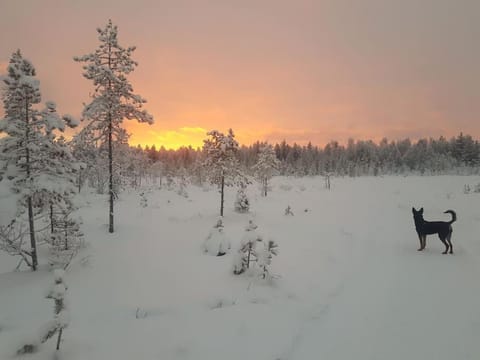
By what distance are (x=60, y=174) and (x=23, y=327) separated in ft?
17.3

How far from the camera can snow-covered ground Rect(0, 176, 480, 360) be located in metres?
5.33

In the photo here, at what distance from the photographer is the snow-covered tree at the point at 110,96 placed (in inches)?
586

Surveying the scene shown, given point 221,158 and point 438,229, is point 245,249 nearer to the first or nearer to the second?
point 438,229

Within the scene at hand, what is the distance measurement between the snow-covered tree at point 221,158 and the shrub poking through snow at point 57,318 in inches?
684

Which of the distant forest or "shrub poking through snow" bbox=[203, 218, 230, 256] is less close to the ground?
the distant forest

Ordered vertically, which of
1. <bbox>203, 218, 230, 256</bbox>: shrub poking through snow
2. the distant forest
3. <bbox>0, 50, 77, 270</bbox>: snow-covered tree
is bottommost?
<bbox>203, 218, 230, 256</bbox>: shrub poking through snow

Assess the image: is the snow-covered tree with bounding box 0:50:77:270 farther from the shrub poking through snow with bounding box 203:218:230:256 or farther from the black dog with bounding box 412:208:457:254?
the black dog with bounding box 412:208:457:254

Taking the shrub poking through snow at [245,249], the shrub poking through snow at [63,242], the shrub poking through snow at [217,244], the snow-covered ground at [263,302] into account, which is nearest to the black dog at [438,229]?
the snow-covered ground at [263,302]

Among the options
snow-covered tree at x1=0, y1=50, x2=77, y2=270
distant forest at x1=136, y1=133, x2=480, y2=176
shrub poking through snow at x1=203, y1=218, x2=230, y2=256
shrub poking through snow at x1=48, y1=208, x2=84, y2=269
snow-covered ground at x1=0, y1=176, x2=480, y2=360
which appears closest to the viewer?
snow-covered ground at x1=0, y1=176, x2=480, y2=360

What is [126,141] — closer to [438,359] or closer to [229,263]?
[229,263]

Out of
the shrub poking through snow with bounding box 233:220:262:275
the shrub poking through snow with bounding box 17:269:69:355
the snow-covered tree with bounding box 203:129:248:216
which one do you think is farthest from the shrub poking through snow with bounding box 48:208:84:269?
the snow-covered tree with bounding box 203:129:248:216

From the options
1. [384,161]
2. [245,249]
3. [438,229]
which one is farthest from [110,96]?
[384,161]

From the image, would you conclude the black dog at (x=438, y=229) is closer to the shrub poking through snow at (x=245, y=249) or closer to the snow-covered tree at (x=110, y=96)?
the shrub poking through snow at (x=245, y=249)

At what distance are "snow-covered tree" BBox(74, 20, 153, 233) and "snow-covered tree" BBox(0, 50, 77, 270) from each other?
579 cm
